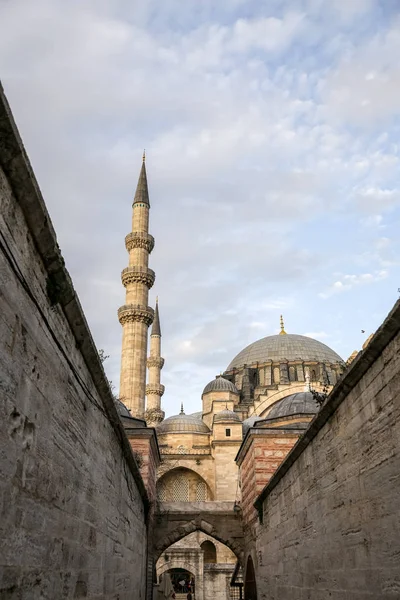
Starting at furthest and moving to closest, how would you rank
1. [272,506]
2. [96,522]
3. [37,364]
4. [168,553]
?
[168,553], [272,506], [96,522], [37,364]

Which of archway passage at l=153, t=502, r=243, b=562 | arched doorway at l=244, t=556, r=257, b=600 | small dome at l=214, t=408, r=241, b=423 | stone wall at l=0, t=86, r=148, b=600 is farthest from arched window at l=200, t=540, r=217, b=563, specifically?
stone wall at l=0, t=86, r=148, b=600

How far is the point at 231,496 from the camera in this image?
22.2 metres

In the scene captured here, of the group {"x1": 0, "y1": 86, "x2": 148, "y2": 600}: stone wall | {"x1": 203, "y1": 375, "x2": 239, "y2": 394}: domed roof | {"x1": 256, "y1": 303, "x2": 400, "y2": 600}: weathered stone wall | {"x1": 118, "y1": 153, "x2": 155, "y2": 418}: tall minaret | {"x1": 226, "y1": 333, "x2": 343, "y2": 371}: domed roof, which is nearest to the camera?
{"x1": 0, "y1": 86, "x2": 148, "y2": 600}: stone wall

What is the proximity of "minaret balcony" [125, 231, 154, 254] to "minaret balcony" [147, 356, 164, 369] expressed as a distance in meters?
9.97

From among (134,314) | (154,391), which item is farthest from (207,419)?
(134,314)

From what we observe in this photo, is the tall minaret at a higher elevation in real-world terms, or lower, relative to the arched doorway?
higher

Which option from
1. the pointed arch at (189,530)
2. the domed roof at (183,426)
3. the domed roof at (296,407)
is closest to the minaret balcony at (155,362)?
the domed roof at (183,426)

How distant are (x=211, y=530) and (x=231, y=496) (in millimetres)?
10167

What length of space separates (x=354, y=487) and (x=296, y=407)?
12122 mm

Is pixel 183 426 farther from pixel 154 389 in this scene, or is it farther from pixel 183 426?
pixel 154 389

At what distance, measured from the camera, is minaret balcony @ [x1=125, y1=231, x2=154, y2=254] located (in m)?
22.7

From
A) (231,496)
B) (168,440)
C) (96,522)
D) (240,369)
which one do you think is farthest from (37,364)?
(240,369)

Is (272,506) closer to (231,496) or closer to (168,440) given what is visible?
(231,496)

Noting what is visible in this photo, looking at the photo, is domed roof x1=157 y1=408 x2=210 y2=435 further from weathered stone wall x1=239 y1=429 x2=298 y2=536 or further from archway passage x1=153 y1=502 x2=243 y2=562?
weathered stone wall x1=239 y1=429 x2=298 y2=536
